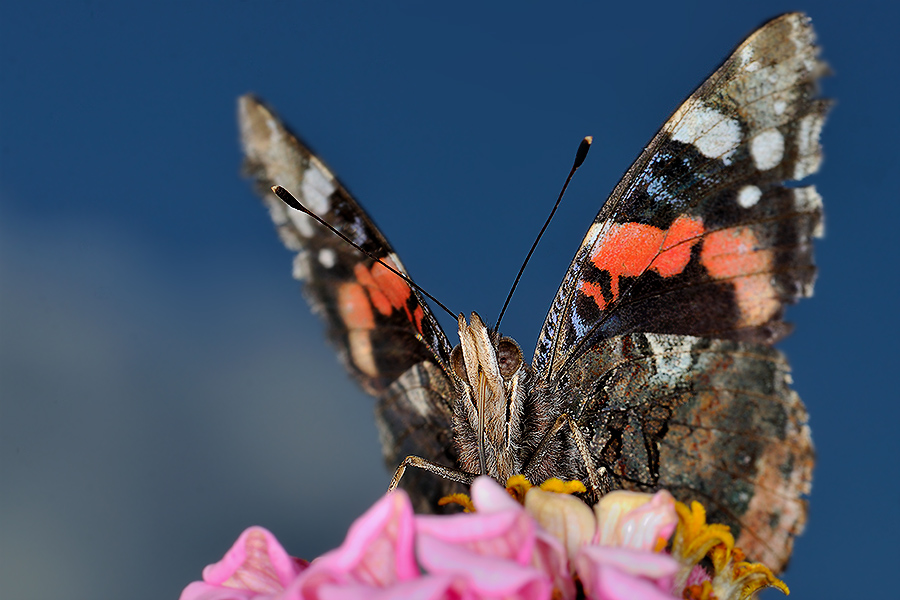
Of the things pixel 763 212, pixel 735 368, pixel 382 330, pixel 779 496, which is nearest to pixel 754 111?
pixel 763 212

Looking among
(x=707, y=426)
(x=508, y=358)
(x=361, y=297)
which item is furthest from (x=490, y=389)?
(x=361, y=297)

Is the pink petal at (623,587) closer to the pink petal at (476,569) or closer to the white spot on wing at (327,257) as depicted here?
the pink petal at (476,569)

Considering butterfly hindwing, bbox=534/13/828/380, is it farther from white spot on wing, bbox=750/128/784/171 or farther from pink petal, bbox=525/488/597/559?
pink petal, bbox=525/488/597/559

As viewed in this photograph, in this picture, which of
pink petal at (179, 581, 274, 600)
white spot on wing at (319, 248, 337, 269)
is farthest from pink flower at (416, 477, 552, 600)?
white spot on wing at (319, 248, 337, 269)

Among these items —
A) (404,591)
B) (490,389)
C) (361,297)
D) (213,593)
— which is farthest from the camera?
(361,297)

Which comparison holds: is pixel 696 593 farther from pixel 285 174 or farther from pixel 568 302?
pixel 285 174

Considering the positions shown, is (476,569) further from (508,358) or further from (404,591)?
(508,358)
